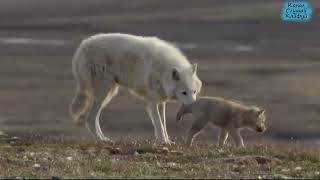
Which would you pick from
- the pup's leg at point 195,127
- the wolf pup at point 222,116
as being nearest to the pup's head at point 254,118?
the wolf pup at point 222,116

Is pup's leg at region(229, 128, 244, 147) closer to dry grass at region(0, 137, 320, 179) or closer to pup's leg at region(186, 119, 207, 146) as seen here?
pup's leg at region(186, 119, 207, 146)

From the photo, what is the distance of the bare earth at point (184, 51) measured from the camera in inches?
990

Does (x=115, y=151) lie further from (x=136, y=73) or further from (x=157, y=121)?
(x=136, y=73)

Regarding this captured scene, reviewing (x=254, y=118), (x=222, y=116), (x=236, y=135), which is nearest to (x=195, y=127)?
(x=222, y=116)

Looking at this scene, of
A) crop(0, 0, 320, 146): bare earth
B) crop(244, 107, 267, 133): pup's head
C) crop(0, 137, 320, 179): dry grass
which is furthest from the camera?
crop(0, 0, 320, 146): bare earth

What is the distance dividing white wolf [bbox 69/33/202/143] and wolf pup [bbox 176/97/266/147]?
357 mm

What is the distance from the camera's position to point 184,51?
36.9 m

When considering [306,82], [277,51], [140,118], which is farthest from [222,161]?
[277,51]

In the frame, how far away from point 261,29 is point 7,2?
17.2 metres

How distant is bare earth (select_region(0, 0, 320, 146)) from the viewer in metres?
25.2

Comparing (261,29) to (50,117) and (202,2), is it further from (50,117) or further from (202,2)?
(50,117)

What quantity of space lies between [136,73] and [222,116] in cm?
173

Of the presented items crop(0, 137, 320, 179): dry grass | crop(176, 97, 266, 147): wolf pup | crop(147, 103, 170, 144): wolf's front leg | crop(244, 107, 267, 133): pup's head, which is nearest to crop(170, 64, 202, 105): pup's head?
crop(176, 97, 266, 147): wolf pup

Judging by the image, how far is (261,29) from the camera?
43.4 m
